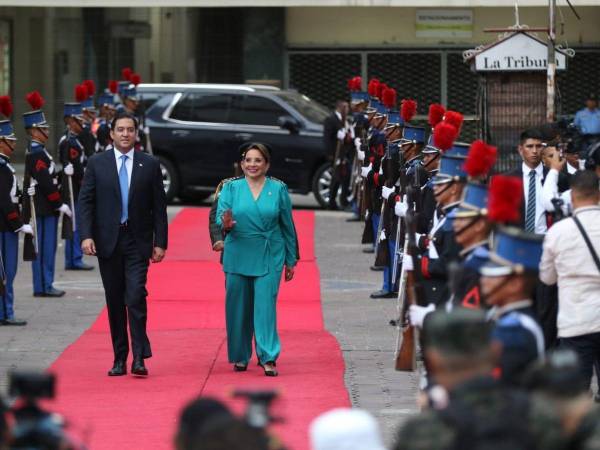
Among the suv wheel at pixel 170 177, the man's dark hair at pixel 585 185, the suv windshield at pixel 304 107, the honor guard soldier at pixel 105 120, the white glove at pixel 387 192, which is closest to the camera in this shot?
the man's dark hair at pixel 585 185

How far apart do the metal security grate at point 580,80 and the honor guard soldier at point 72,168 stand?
14.9 m

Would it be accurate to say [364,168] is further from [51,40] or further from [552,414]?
[51,40]

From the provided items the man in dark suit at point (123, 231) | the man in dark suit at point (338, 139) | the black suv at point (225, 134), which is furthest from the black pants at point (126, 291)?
the black suv at point (225, 134)

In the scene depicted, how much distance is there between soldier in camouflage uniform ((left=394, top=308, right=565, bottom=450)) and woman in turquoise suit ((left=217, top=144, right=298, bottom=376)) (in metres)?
6.26

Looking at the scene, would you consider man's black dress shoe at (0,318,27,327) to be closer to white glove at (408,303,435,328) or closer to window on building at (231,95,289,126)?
white glove at (408,303,435,328)

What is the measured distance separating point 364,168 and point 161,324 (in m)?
4.10

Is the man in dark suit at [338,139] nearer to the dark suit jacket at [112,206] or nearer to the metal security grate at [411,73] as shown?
the metal security grate at [411,73]

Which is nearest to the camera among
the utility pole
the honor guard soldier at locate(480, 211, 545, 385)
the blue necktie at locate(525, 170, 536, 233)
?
the honor guard soldier at locate(480, 211, 545, 385)

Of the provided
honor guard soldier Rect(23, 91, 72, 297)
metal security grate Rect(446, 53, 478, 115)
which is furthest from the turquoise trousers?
metal security grate Rect(446, 53, 478, 115)

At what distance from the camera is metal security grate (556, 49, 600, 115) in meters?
30.8

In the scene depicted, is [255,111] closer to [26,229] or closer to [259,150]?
[26,229]

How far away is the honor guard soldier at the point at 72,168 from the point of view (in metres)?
17.2

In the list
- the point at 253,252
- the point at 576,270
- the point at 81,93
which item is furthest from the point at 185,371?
the point at 81,93

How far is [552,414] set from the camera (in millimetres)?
4766
